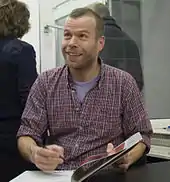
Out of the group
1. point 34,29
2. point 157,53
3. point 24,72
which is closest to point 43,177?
point 24,72

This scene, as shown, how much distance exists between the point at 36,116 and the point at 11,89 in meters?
0.33

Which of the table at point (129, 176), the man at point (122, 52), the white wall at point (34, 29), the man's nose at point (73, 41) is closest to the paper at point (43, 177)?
the table at point (129, 176)

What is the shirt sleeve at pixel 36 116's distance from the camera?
1.28 metres

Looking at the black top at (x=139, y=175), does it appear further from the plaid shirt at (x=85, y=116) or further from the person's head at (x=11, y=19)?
the person's head at (x=11, y=19)

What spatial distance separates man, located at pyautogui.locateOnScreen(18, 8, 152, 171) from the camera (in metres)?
1.29

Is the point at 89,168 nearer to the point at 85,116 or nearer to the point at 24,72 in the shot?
the point at 85,116

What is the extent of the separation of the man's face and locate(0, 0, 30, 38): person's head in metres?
0.42

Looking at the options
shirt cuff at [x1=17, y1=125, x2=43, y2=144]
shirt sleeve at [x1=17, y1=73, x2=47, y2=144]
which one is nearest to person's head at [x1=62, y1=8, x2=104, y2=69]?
shirt sleeve at [x1=17, y1=73, x2=47, y2=144]

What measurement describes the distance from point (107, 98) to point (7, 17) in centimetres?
66

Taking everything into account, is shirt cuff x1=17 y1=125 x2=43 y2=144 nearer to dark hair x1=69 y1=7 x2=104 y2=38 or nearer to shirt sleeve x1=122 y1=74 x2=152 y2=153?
shirt sleeve x1=122 y1=74 x2=152 y2=153

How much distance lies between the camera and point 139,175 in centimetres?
103

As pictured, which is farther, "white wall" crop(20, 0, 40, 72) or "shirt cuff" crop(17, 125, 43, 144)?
"white wall" crop(20, 0, 40, 72)

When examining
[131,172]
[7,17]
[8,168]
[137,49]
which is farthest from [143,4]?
[131,172]

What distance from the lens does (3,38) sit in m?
1.65
